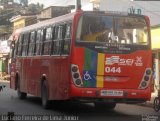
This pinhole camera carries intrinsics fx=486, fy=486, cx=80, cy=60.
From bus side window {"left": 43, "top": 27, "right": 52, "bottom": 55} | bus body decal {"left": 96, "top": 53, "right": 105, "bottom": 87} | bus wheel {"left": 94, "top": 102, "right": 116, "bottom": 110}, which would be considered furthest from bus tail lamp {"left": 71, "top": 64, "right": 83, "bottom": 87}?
bus wheel {"left": 94, "top": 102, "right": 116, "bottom": 110}

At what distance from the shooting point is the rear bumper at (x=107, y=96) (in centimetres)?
1480

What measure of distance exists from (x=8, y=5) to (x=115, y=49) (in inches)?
4057

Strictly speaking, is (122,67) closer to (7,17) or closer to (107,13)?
(107,13)

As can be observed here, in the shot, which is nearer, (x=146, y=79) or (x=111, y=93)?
(x=111, y=93)

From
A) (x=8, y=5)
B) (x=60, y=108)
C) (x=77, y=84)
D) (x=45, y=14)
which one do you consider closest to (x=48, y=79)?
(x=60, y=108)

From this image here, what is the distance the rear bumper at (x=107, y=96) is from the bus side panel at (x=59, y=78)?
435 millimetres

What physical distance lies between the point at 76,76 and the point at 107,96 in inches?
45.7

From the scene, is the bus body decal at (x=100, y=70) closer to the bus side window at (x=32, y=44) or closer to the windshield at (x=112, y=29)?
the windshield at (x=112, y=29)

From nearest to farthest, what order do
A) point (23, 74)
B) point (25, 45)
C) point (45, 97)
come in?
point (45, 97)
point (25, 45)
point (23, 74)

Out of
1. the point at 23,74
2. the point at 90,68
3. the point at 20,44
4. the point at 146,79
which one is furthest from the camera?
the point at 20,44

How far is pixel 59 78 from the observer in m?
16.1

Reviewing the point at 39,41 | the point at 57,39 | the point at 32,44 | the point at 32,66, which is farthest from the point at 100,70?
the point at 32,44

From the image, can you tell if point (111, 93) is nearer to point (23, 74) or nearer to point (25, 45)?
point (25, 45)

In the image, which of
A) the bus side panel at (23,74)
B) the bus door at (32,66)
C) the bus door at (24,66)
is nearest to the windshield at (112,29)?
the bus door at (32,66)
